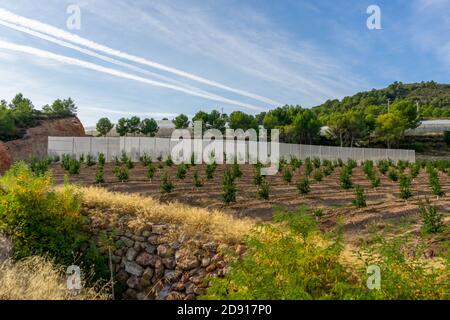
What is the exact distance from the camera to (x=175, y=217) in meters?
9.88

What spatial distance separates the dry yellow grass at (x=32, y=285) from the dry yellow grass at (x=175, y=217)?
255 centimetres

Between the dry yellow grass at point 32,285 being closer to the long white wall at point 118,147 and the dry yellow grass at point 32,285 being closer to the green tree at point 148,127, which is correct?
the long white wall at point 118,147

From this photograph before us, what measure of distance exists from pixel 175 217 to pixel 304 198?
8.03m

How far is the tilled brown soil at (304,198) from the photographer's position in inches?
497

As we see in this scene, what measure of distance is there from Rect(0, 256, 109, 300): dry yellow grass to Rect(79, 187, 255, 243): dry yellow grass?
255 centimetres

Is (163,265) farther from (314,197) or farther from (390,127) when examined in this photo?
(390,127)

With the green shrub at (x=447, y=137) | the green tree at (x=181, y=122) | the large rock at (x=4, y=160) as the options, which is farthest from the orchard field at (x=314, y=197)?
the green shrub at (x=447, y=137)

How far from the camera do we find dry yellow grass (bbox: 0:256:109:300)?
563 cm

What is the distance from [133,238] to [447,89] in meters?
123

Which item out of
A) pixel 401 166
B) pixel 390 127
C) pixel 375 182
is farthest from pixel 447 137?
pixel 375 182

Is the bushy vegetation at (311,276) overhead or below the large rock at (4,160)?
below

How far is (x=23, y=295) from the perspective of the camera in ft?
18.5
